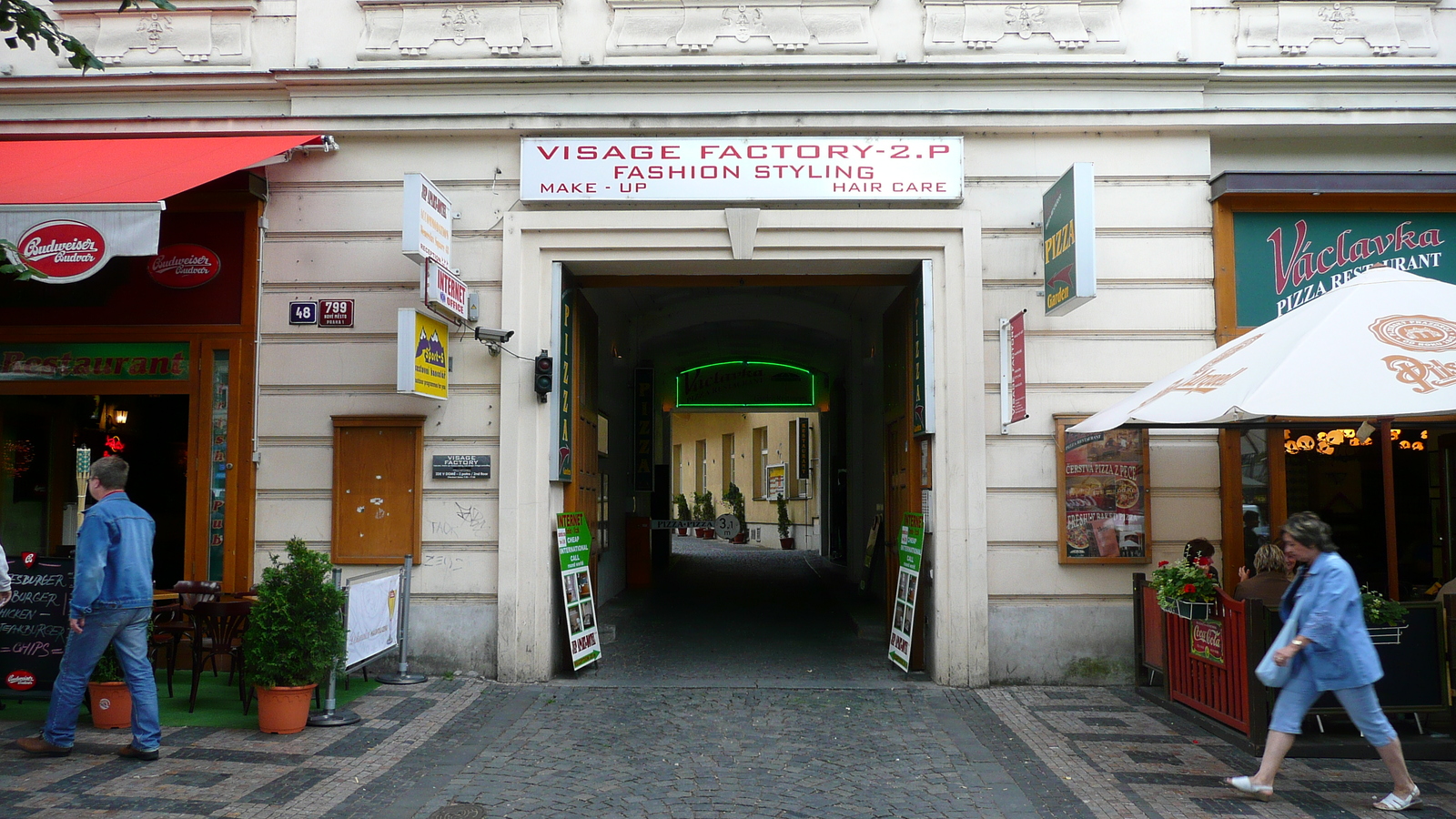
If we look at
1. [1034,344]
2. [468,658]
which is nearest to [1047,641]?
[1034,344]

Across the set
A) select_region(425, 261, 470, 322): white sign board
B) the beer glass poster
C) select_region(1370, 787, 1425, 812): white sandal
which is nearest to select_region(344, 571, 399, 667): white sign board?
select_region(425, 261, 470, 322): white sign board

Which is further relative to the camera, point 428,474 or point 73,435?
point 73,435

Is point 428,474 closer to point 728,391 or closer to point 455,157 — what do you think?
point 455,157

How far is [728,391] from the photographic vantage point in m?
18.0

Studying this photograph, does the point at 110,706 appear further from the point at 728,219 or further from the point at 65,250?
the point at 728,219

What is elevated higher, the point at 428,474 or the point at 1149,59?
the point at 1149,59

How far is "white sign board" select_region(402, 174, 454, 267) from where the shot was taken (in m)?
6.93

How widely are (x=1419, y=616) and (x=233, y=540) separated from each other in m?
8.48

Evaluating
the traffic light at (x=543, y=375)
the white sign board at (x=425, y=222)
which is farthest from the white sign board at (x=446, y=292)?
the traffic light at (x=543, y=375)

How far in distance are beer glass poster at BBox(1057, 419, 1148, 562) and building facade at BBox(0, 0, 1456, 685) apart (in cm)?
9

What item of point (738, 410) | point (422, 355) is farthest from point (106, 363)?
point (738, 410)

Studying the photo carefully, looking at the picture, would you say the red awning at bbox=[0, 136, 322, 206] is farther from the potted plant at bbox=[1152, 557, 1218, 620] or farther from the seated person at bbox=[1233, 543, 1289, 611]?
the seated person at bbox=[1233, 543, 1289, 611]

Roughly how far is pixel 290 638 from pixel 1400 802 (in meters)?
6.15

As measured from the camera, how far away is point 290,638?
233 inches
